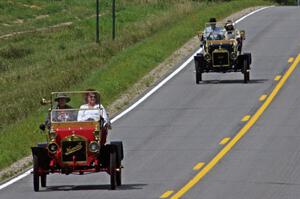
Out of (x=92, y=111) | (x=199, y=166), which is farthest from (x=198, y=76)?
(x=92, y=111)

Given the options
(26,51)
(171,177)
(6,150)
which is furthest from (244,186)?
(26,51)

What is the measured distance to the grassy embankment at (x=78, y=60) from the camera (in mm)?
30473

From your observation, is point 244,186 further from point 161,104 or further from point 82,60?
point 82,60

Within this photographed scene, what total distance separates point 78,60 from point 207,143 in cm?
2149

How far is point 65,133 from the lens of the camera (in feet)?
62.7

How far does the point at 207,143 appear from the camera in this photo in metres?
24.9

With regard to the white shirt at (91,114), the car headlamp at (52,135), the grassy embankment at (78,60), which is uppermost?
the white shirt at (91,114)

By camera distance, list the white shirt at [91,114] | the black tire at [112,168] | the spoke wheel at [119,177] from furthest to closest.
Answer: the white shirt at [91,114] < the spoke wheel at [119,177] < the black tire at [112,168]

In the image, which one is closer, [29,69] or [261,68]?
[261,68]

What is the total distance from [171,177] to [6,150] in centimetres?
518

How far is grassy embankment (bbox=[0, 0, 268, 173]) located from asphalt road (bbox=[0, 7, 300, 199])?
6.50 ft

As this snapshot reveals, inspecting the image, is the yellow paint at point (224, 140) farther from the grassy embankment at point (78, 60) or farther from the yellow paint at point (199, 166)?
the grassy embankment at point (78, 60)

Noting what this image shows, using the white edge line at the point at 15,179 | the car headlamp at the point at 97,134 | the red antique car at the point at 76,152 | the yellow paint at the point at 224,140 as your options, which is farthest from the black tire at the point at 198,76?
the car headlamp at the point at 97,134

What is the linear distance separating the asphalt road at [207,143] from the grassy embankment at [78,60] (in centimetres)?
198
